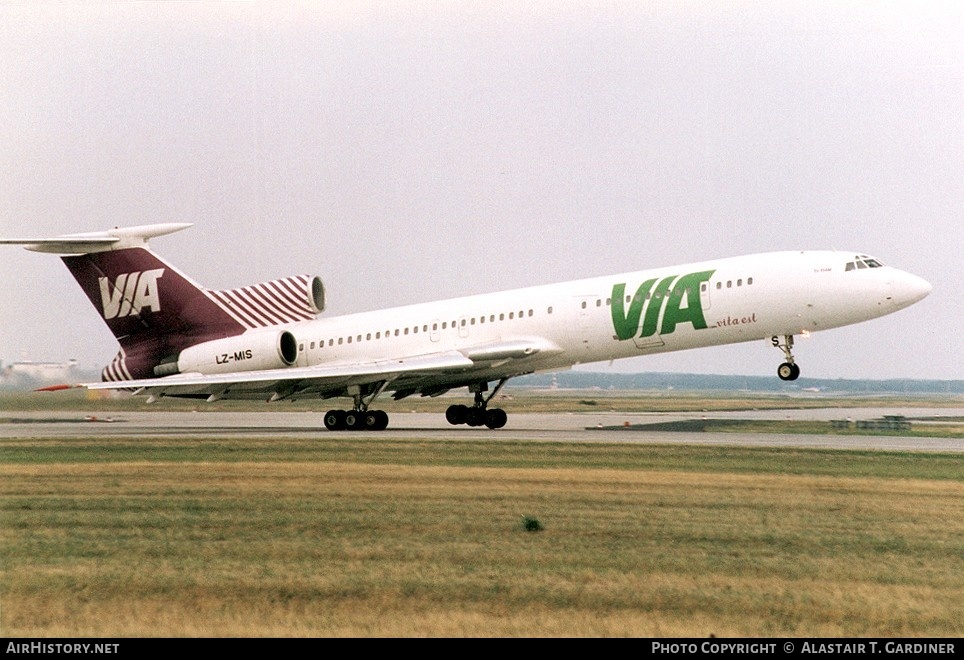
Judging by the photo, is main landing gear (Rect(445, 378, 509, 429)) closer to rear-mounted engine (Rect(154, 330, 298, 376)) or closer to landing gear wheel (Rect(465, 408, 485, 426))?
landing gear wheel (Rect(465, 408, 485, 426))

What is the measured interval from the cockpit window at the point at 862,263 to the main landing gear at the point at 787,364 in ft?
7.78

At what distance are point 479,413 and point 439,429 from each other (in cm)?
181

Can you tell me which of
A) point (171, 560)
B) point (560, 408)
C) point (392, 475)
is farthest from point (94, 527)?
point (560, 408)

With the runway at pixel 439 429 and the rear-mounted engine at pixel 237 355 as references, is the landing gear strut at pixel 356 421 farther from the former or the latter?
the rear-mounted engine at pixel 237 355

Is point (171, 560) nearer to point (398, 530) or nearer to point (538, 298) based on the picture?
point (398, 530)

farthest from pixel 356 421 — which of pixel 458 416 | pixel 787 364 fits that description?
pixel 787 364

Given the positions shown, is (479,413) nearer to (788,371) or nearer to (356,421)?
(356,421)

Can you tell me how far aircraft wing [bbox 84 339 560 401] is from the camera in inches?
1265

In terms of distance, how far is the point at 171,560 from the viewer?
12.4m

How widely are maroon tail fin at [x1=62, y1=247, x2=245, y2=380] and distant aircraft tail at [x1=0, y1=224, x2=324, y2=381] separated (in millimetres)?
30

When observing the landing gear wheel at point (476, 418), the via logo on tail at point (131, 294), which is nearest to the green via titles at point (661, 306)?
the landing gear wheel at point (476, 418)

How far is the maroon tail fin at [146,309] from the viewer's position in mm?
34844

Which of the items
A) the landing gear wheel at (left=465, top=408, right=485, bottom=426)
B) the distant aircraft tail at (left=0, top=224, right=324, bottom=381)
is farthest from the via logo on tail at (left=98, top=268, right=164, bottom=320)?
the landing gear wheel at (left=465, top=408, right=485, bottom=426)

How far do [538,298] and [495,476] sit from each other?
13.5 meters
